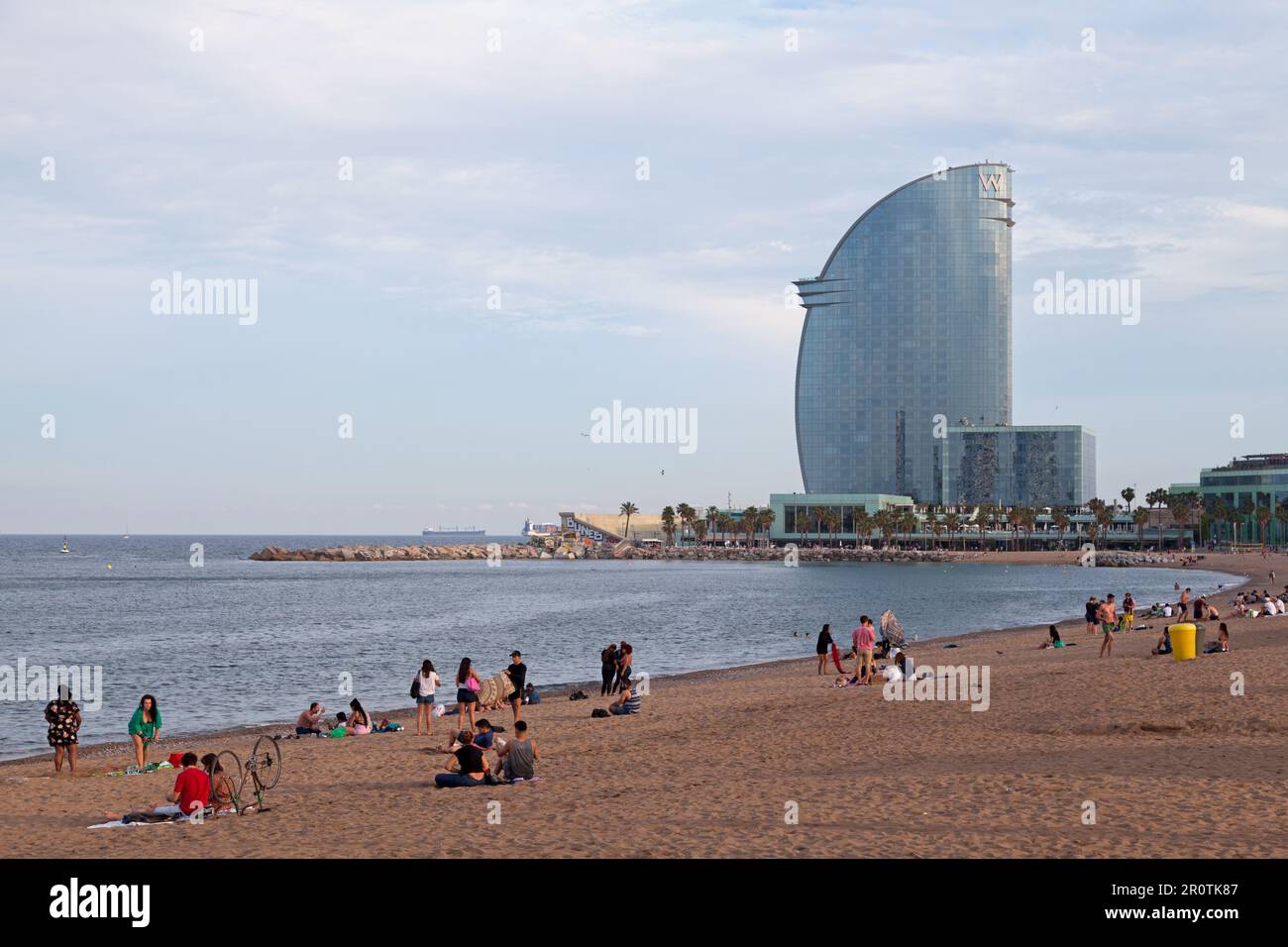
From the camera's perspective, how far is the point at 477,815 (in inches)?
579

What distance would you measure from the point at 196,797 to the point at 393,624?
53.2 meters

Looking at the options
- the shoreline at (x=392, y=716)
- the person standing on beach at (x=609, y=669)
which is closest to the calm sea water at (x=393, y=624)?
the shoreline at (x=392, y=716)

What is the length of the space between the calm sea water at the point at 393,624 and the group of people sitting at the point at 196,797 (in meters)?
13.1

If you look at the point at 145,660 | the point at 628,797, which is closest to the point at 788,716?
the point at 628,797

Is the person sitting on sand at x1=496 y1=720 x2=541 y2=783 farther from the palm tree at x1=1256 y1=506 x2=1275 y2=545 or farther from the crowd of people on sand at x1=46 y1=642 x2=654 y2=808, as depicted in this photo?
the palm tree at x1=1256 y1=506 x2=1275 y2=545

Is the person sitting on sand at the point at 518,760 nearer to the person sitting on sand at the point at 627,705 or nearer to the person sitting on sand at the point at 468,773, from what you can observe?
the person sitting on sand at the point at 468,773

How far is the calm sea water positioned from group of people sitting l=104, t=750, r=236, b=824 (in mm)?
13123

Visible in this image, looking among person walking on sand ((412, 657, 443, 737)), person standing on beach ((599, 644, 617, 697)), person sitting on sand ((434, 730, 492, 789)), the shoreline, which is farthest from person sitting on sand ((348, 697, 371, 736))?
person sitting on sand ((434, 730, 492, 789))

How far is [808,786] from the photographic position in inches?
608

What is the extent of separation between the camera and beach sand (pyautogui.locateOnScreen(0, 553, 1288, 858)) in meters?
12.3

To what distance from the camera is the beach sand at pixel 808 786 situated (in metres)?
12.3
